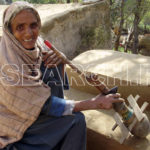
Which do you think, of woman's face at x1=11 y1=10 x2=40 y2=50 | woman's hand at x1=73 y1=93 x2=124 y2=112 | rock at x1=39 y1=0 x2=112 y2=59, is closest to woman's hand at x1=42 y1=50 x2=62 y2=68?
woman's face at x1=11 y1=10 x2=40 y2=50

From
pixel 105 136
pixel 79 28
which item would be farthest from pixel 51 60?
pixel 79 28

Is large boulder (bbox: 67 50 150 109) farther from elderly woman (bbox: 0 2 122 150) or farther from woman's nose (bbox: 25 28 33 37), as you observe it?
woman's nose (bbox: 25 28 33 37)

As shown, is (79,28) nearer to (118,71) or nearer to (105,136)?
(118,71)

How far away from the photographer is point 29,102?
1.46 metres

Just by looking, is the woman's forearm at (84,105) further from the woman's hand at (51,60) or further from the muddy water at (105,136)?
the muddy water at (105,136)

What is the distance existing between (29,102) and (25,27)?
0.54 metres

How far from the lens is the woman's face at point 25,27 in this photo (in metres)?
1.44

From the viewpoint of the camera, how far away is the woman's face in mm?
1439

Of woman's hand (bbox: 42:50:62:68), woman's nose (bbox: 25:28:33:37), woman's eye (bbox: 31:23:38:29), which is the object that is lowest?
woman's hand (bbox: 42:50:62:68)

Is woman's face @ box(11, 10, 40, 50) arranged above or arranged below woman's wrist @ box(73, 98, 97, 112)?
above

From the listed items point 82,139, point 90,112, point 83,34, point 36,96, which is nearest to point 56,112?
point 36,96

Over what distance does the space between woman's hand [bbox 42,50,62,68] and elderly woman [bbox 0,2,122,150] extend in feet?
0.27

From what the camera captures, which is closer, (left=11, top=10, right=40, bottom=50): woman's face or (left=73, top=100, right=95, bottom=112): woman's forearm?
(left=11, top=10, right=40, bottom=50): woman's face

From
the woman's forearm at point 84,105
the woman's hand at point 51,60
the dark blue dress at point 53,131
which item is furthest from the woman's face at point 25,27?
the woman's forearm at point 84,105
